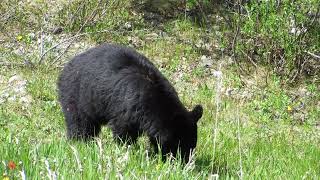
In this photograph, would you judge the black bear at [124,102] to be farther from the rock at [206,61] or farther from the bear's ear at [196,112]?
the rock at [206,61]

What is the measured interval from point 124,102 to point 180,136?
0.65m

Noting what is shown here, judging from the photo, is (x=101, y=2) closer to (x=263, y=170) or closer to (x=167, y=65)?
(x=167, y=65)

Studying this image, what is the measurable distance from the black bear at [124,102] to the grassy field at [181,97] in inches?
8.8

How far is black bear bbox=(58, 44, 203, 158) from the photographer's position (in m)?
5.48

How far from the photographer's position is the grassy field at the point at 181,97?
4927 mm

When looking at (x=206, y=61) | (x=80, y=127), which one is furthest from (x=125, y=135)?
(x=206, y=61)

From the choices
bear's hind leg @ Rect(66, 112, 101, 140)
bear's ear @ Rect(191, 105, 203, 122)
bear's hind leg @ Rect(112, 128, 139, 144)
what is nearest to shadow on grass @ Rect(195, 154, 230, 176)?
bear's ear @ Rect(191, 105, 203, 122)

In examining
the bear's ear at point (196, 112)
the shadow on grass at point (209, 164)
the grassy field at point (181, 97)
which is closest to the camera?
the grassy field at point (181, 97)

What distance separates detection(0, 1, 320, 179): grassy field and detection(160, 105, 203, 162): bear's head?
19cm

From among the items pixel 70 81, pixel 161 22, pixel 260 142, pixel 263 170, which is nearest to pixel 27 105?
pixel 70 81

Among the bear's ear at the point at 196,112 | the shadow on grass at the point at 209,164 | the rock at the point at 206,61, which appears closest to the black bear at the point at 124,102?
the bear's ear at the point at 196,112

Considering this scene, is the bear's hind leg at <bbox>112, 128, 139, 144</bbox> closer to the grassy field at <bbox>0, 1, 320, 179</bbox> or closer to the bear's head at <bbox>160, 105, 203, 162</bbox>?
the grassy field at <bbox>0, 1, 320, 179</bbox>

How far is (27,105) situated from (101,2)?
143 inches

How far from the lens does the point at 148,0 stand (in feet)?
37.7
